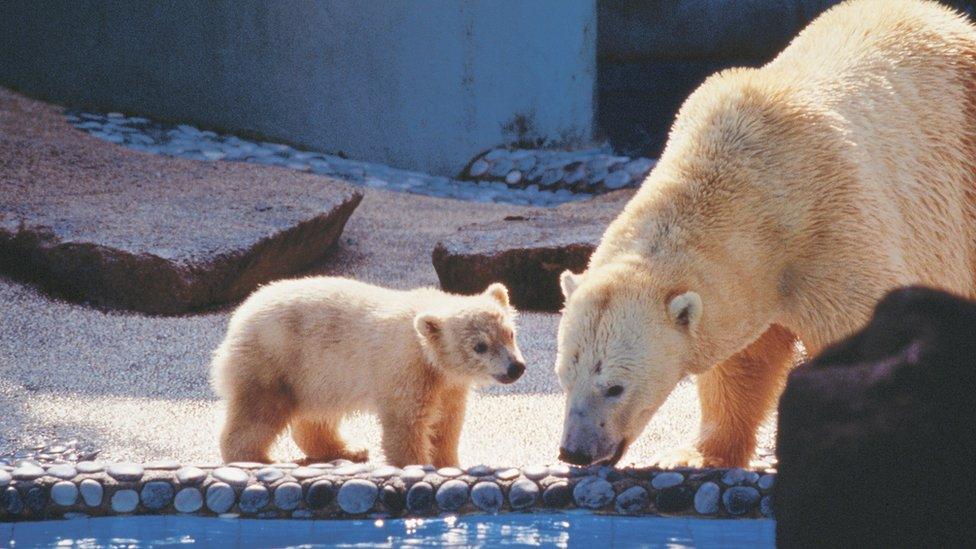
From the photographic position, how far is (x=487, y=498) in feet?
10.2

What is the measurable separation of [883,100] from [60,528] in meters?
2.68

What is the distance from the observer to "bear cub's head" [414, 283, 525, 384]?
3654 mm

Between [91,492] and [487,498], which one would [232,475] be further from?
[487,498]

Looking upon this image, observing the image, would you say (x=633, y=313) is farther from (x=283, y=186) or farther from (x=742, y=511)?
(x=283, y=186)

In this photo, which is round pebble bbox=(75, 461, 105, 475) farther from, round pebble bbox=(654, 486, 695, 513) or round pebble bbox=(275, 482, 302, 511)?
Result: round pebble bbox=(654, 486, 695, 513)

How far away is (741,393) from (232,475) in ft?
5.67

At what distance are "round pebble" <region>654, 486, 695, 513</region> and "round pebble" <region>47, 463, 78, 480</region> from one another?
5.03 feet

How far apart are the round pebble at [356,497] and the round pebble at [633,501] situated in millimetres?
636

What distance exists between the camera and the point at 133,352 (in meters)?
5.02

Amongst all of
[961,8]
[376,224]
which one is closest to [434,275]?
[376,224]

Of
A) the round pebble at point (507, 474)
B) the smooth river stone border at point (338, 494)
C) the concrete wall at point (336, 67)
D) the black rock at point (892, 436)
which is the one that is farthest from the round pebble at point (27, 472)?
the concrete wall at point (336, 67)

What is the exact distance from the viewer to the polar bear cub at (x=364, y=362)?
145 inches

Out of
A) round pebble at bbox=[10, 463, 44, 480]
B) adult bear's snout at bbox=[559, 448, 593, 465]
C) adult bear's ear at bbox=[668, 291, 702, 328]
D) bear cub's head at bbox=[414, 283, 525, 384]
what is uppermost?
adult bear's ear at bbox=[668, 291, 702, 328]

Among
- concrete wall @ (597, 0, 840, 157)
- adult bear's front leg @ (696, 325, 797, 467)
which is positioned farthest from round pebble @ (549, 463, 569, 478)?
concrete wall @ (597, 0, 840, 157)
